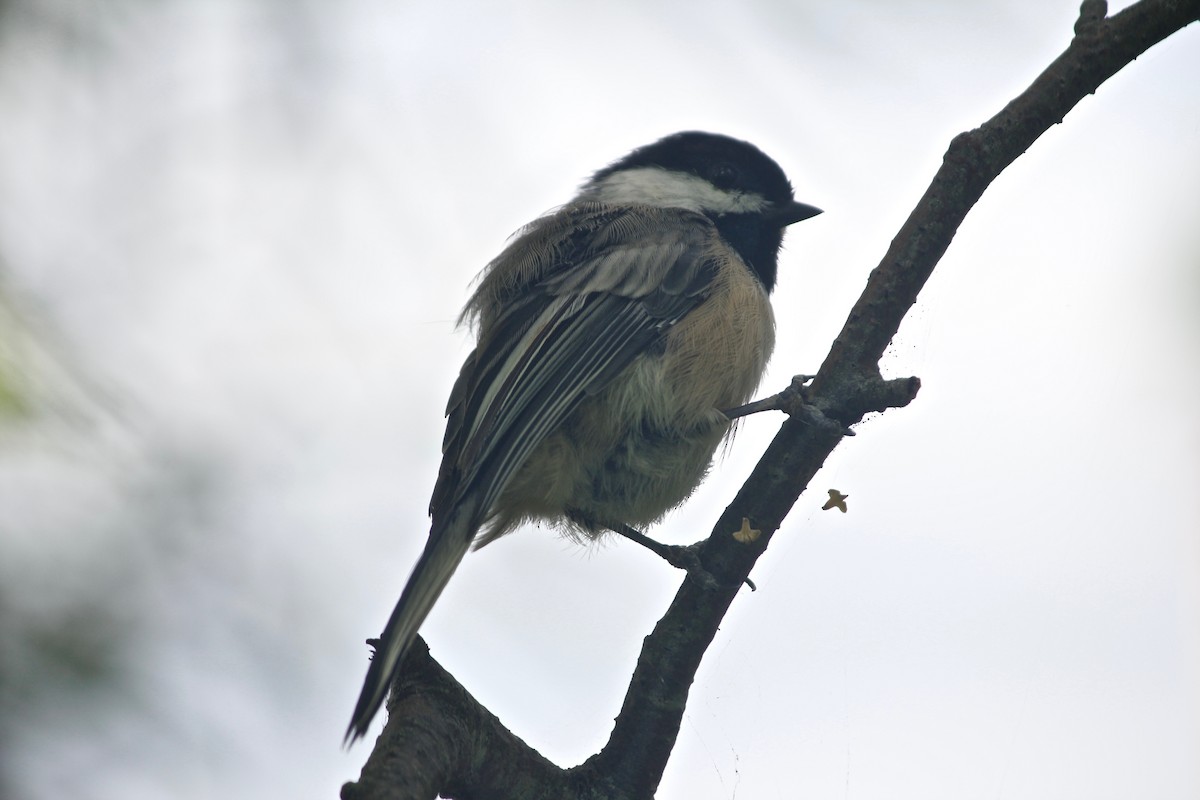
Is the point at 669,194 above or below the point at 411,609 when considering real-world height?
above

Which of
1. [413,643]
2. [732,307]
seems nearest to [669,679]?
[413,643]

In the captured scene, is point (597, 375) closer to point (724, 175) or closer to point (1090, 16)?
point (724, 175)

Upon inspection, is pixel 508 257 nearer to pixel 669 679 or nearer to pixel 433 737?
pixel 669 679

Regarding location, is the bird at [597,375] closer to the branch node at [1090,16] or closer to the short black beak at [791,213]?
the short black beak at [791,213]

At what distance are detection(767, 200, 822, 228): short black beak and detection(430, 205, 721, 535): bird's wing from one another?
29 cm

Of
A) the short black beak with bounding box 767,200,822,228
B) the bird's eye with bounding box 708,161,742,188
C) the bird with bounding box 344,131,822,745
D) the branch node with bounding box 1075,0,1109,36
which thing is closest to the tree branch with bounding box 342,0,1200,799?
the branch node with bounding box 1075,0,1109,36

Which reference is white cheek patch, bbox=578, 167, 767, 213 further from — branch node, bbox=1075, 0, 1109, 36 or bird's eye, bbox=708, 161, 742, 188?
branch node, bbox=1075, 0, 1109, 36

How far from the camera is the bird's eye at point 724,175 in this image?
391 cm

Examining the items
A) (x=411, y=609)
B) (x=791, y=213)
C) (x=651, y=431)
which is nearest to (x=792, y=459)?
(x=651, y=431)

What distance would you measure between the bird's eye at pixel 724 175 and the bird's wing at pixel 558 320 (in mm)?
359

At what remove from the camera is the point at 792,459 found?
254cm

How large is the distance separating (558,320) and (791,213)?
3.41 ft

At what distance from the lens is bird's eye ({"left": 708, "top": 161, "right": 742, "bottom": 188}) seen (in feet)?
12.8

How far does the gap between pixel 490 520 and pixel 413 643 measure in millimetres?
903
